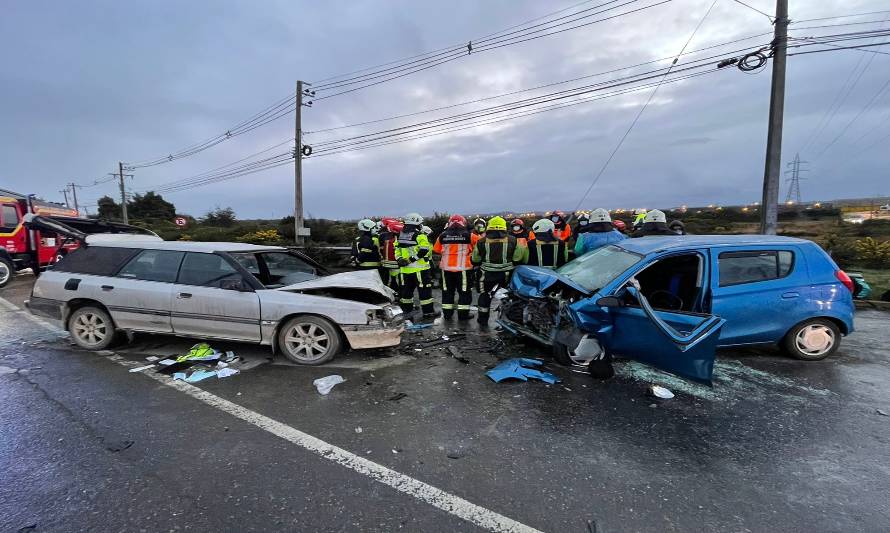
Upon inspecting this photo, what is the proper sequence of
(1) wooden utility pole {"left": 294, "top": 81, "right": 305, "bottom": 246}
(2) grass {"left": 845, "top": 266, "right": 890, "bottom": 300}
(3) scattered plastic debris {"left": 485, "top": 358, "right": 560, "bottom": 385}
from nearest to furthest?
(3) scattered plastic debris {"left": 485, "top": 358, "right": 560, "bottom": 385}, (2) grass {"left": 845, "top": 266, "right": 890, "bottom": 300}, (1) wooden utility pole {"left": 294, "top": 81, "right": 305, "bottom": 246}

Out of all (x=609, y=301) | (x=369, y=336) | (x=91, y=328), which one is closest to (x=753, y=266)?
(x=609, y=301)

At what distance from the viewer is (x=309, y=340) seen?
446 centimetres

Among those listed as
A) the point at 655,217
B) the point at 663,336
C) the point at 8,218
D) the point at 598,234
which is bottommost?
the point at 663,336

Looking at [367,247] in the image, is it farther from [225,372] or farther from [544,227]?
[225,372]

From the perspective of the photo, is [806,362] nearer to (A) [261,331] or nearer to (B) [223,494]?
(B) [223,494]

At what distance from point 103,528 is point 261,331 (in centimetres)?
252

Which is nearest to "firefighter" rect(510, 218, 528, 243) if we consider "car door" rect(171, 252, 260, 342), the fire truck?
"car door" rect(171, 252, 260, 342)

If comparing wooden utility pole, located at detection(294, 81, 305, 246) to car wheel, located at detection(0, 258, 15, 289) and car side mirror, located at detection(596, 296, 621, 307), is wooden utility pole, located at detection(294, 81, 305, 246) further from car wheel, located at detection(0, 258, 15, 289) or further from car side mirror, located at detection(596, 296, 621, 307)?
car side mirror, located at detection(596, 296, 621, 307)

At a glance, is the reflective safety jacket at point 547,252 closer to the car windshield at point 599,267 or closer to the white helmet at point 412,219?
the car windshield at point 599,267

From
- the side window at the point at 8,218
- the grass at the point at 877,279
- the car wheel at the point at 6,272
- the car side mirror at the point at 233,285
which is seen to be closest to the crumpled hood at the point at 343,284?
the car side mirror at the point at 233,285

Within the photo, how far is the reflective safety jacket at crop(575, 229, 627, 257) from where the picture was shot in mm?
6091

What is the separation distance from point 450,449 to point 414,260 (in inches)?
160

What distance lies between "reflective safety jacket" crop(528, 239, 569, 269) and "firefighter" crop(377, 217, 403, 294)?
2.34 metres

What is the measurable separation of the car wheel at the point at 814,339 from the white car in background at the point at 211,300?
4515mm
